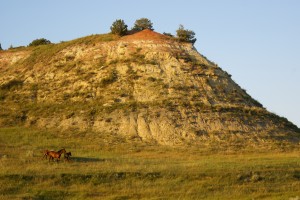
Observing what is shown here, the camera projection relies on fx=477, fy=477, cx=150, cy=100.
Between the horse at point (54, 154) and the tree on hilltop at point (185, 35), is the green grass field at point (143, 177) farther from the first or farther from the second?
the tree on hilltop at point (185, 35)

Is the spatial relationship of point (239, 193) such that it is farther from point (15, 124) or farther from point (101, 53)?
point (101, 53)

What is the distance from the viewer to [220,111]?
4428cm

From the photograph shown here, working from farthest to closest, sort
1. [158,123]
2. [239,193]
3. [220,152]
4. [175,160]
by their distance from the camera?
[158,123] → [220,152] → [175,160] → [239,193]

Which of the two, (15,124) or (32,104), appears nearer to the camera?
(15,124)

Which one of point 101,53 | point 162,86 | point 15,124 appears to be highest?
point 101,53

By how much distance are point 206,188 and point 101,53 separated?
32576 mm

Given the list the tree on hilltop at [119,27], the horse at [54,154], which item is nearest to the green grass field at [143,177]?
the horse at [54,154]

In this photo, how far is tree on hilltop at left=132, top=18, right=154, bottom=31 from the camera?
187ft

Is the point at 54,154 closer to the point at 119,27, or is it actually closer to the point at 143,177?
the point at 143,177

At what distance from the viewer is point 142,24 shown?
57438 millimetres

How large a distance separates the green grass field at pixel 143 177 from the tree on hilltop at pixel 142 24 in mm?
26173

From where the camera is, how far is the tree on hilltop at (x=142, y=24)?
5714 cm

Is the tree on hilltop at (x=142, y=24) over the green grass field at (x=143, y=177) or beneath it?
over

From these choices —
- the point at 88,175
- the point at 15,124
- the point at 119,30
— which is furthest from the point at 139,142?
the point at 119,30
